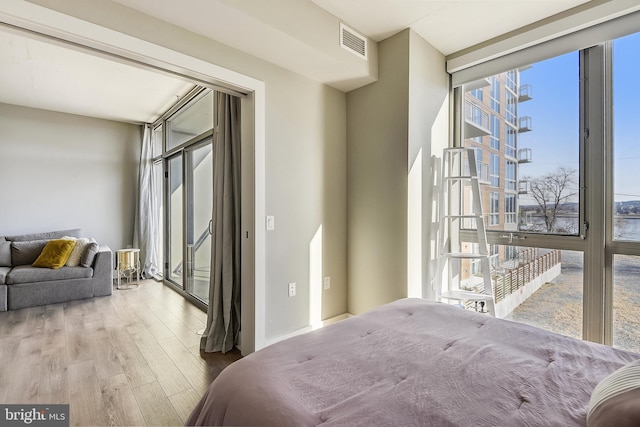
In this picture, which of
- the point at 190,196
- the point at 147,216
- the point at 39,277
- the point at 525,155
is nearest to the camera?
the point at 525,155

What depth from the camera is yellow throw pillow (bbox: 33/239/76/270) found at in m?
3.71

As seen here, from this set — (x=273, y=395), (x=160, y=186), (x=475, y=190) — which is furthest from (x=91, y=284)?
(x=475, y=190)

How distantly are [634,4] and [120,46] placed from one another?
3263 mm

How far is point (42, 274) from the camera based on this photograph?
11.8ft

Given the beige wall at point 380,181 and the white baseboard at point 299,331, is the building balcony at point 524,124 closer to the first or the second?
the beige wall at point 380,181

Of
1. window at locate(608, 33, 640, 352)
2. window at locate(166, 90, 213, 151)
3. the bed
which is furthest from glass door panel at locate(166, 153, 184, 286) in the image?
window at locate(608, 33, 640, 352)

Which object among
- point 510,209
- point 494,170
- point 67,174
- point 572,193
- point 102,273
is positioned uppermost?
point 67,174

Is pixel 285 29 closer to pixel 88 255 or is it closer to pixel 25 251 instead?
pixel 88 255

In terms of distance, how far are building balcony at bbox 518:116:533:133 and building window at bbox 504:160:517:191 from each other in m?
0.28

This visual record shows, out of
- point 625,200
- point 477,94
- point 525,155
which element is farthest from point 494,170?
point 625,200

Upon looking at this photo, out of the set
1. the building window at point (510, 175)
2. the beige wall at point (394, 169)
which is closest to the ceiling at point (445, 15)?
the beige wall at point (394, 169)

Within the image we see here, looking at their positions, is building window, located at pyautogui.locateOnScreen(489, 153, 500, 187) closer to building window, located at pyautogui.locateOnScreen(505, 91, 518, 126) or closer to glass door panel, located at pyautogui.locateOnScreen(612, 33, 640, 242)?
building window, located at pyautogui.locateOnScreen(505, 91, 518, 126)

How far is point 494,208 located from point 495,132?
2.29ft

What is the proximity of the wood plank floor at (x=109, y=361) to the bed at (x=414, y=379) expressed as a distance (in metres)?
1.07
